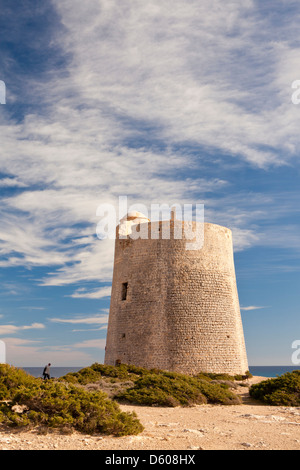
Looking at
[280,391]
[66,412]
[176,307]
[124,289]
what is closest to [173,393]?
[280,391]

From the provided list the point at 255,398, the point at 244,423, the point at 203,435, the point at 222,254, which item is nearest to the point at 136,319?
the point at 222,254

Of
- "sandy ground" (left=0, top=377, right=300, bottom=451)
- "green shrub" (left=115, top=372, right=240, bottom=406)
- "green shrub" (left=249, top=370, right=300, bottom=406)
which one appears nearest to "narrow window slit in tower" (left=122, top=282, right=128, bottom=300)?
"green shrub" (left=115, top=372, right=240, bottom=406)

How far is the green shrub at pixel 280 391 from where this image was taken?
44.4 feet

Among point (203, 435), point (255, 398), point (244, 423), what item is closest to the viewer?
point (203, 435)

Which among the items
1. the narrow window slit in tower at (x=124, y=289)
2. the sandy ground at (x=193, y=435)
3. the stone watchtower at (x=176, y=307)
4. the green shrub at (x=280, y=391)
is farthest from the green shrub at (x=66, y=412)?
the narrow window slit in tower at (x=124, y=289)

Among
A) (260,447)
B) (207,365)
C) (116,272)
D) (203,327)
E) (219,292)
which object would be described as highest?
(116,272)

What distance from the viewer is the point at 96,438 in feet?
25.3

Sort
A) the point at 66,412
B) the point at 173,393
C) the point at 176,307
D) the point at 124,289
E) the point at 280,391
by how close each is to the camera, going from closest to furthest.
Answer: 1. the point at 66,412
2. the point at 173,393
3. the point at 280,391
4. the point at 176,307
5. the point at 124,289

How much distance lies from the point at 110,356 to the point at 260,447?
14.9m

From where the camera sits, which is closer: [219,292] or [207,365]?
[207,365]

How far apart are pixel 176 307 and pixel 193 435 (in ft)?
37.2

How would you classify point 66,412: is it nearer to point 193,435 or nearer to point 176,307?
point 193,435

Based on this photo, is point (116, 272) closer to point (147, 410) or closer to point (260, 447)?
point (147, 410)

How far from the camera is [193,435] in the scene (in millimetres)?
8242
